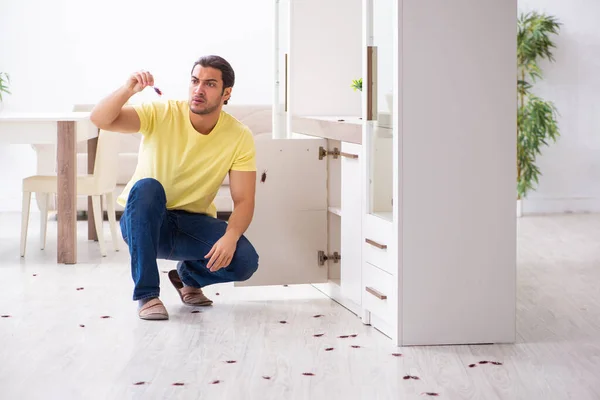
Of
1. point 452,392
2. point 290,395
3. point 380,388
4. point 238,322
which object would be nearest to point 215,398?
point 290,395

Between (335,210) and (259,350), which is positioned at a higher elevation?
(335,210)

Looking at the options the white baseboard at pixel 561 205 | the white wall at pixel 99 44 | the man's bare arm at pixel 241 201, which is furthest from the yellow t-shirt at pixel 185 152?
the white baseboard at pixel 561 205

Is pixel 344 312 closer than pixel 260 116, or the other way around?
pixel 344 312

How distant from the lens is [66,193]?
16.3 ft

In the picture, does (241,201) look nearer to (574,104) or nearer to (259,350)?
(259,350)

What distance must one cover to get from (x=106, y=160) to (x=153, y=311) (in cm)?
185

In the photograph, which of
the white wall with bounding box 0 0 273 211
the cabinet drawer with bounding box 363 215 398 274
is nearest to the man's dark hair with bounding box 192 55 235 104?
the cabinet drawer with bounding box 363 215 398 274

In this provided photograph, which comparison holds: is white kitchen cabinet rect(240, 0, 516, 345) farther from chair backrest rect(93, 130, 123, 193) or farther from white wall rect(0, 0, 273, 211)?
white wall rect(0, 0, 273, 211)

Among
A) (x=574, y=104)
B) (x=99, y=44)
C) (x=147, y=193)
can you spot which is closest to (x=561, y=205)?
(x=574, y=104)

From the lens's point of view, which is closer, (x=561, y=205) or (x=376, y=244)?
(x=376, y=244)

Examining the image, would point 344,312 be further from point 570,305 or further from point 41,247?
point 41,247

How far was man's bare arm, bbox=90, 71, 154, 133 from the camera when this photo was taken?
3406 millimetres

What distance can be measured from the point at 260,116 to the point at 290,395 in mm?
4634

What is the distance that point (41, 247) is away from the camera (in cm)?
541
